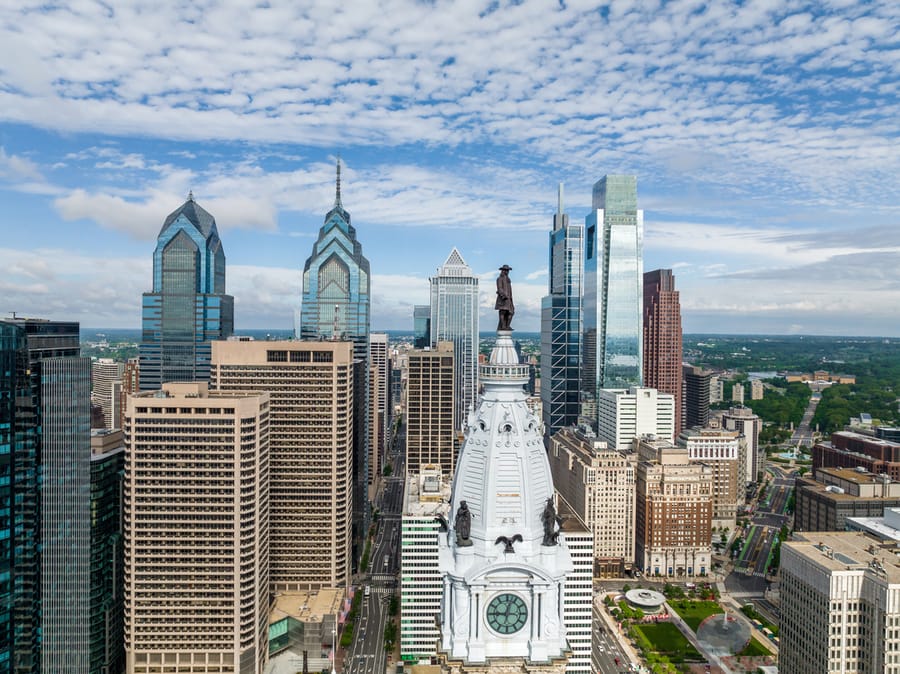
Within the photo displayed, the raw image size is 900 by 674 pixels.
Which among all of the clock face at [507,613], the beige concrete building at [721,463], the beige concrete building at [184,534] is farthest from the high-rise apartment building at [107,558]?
the beige concrete building at [721,463]

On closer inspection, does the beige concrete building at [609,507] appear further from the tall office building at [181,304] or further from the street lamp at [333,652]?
the tall office building at [181,304]

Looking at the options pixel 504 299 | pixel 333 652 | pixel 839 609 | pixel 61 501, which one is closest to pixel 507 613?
pixel 504 299

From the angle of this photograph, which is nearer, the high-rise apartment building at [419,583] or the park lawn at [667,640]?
the high-rise apartment building at [419,583]

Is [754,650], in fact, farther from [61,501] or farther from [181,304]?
[181,304]

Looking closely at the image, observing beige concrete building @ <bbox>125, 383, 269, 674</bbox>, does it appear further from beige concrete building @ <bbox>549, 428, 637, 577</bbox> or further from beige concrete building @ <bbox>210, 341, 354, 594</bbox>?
beige concrete building @ <bbox>549, 428, 637, 577</bbox>

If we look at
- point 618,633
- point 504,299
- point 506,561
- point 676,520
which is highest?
point 504,299

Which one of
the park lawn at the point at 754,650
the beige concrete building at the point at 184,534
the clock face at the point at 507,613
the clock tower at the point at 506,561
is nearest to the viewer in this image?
the clock tower at the point at 506,561

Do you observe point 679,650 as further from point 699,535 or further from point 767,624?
point 699,535

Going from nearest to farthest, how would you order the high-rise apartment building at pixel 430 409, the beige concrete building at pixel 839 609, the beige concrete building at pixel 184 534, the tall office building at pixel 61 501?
the beige concrete building at pixel 839 609
the tall office building at pixel 61 501
the beige concrete building at pixel 184 534
the high-rise apartment building at pixel 430 409

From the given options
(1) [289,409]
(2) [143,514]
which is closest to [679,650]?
(1) [289,409]
